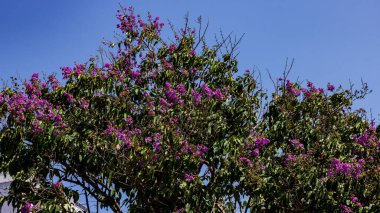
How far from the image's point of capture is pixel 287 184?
9266mm

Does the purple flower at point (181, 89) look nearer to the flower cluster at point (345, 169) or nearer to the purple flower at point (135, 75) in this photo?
the purple flower at point (135, 75)

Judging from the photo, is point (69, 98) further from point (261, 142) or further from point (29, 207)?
point (261, 142)

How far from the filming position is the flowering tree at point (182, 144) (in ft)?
30.1

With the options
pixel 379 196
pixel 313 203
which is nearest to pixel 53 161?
pixel 313 203

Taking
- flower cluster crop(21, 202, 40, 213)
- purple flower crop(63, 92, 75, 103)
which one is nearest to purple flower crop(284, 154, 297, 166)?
purple flower crop(63, 92, 75, 103)

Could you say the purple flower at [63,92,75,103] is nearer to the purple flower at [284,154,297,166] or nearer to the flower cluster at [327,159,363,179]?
the purple flower at [284,154,297,166]

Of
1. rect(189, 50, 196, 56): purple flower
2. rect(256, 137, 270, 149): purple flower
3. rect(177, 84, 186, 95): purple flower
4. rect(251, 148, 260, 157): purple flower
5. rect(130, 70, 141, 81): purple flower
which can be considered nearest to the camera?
rect(251, 148, 260, 157): purple flower

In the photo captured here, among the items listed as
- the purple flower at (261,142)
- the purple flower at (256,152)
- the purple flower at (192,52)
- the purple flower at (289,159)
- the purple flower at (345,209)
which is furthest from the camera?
the purple flower at (192,52)

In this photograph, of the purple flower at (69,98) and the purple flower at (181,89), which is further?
the purple flower at (181,89)

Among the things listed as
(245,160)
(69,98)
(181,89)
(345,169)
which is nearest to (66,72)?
(69,98)

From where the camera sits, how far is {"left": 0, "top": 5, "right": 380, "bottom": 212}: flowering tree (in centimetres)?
919

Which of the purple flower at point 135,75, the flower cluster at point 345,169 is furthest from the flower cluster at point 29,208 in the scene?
the flower cluster at point 345,169

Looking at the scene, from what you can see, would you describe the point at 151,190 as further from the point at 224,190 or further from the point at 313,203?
the point at 313,203

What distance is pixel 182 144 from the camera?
9.17m
